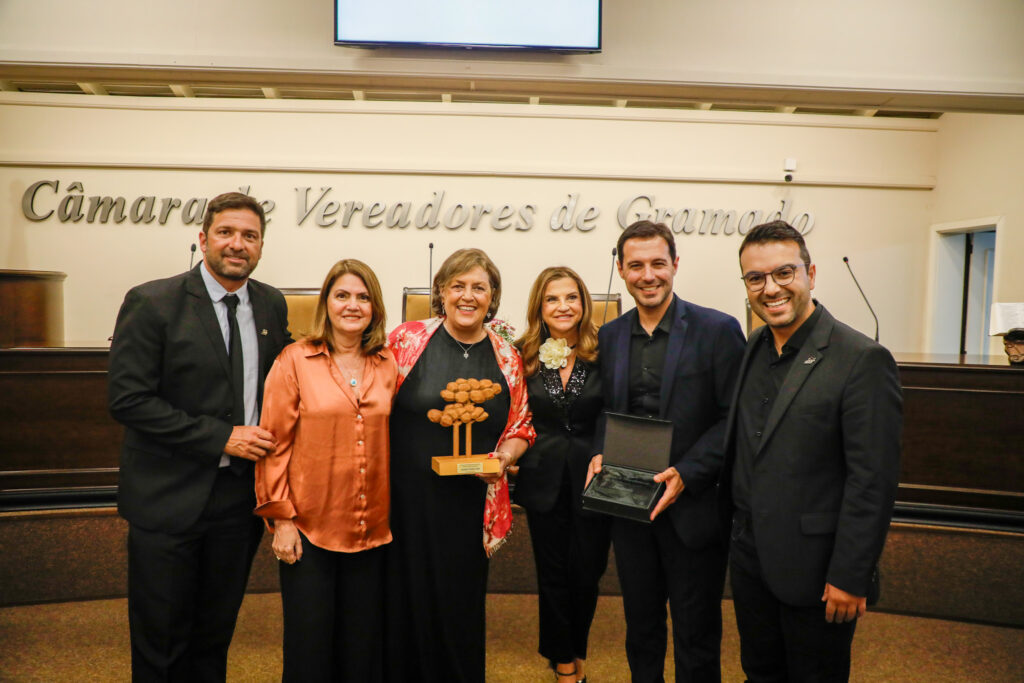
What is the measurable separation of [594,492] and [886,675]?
1.88 meters

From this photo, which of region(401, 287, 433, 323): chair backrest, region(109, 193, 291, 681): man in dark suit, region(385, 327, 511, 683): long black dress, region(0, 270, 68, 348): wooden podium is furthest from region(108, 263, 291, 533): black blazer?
region(401, 287, 433, 323): chair backrest

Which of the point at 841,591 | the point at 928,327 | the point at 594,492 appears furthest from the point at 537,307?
the point at 928,327

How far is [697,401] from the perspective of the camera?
6.84 ft

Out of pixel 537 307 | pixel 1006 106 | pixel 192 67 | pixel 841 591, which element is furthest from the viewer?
pixel 1006 106

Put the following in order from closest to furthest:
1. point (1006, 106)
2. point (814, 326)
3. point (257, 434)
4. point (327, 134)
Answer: point (814, 326) < point (257, 434) < point (1006, 106) < point (327, 134)

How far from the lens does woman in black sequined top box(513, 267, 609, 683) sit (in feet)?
8.01

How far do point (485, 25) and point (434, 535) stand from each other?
279 cm

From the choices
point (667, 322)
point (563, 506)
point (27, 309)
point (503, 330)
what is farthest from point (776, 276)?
point (27, 309)

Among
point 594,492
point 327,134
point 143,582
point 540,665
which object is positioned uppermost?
point 327,134

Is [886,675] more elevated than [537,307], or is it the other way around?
[537,307]

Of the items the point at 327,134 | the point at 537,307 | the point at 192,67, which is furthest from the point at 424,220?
the point at 537,307

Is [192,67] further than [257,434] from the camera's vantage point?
Yes

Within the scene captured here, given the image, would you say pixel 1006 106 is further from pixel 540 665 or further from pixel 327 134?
pixel 327 134

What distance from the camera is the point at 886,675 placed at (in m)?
2.82
